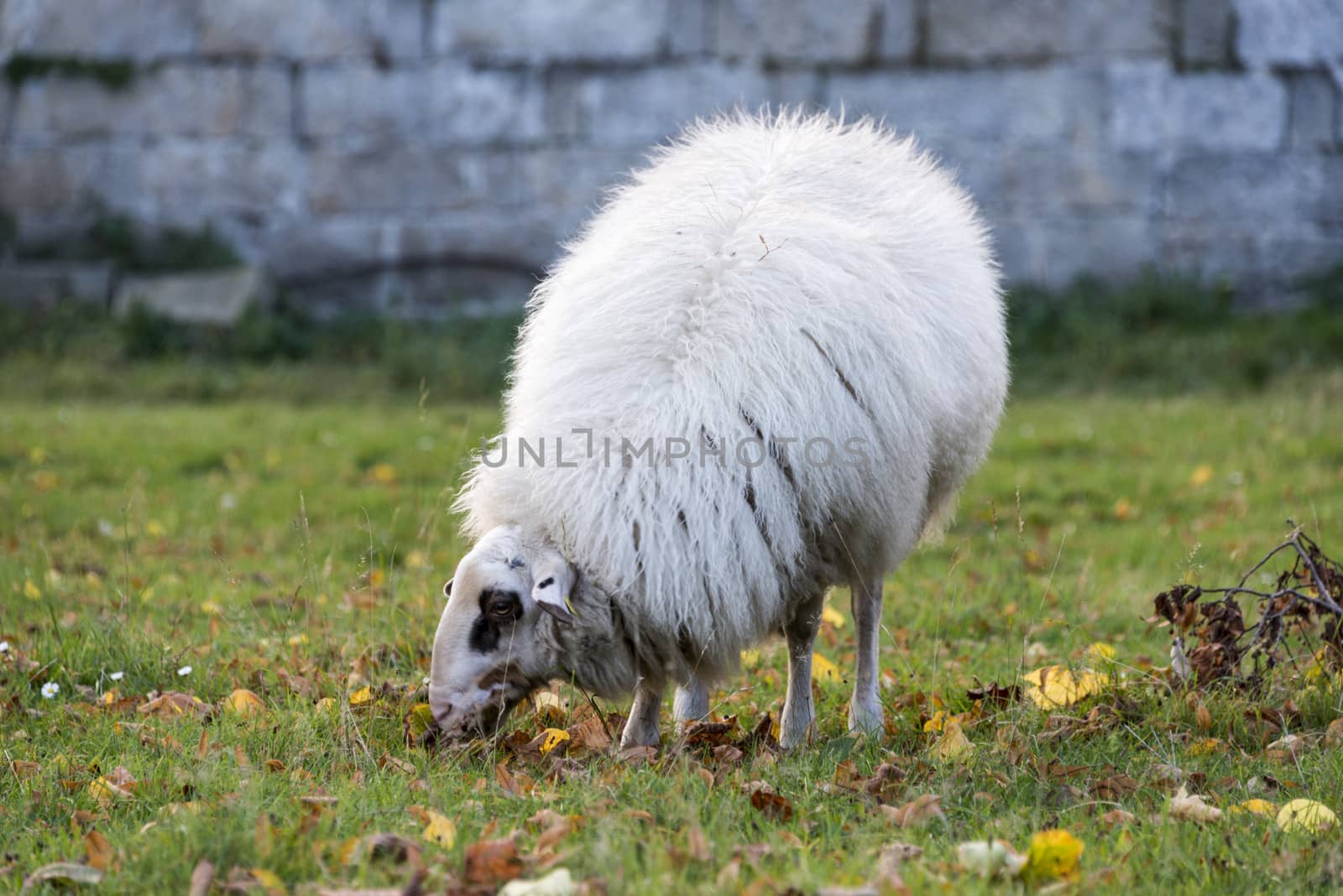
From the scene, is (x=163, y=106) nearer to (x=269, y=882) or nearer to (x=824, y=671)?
(x=824, y=671)

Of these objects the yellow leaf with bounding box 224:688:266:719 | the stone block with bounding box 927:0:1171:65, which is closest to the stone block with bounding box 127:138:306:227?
the stone block with bounding box 927:0:1171:65

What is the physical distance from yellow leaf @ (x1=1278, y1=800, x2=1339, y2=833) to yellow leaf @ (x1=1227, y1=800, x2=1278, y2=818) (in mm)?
50

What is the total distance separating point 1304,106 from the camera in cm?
920

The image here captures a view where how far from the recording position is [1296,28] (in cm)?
914

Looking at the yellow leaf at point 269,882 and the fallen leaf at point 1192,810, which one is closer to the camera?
the yellow leaf at point 269,882

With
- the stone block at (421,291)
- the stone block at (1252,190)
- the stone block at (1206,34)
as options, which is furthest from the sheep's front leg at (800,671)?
the stone block at (1206,34)

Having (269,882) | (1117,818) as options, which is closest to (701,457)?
(1117,818)

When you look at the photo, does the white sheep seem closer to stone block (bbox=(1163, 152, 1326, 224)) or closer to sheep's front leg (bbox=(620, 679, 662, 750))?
sheep's front leg (bbox=(620, 679, 662, 750))

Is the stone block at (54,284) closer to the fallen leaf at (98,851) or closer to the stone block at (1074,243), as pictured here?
the stone block at (1074,243)

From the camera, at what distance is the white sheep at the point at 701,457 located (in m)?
3.02

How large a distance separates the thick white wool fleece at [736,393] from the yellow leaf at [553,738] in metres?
0.42

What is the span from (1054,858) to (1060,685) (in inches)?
48.8

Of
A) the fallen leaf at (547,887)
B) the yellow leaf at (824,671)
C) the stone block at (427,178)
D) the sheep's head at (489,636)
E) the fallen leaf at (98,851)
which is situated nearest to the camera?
the fallen leaf at (547,887)

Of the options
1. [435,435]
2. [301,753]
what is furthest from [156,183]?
[301,753]
